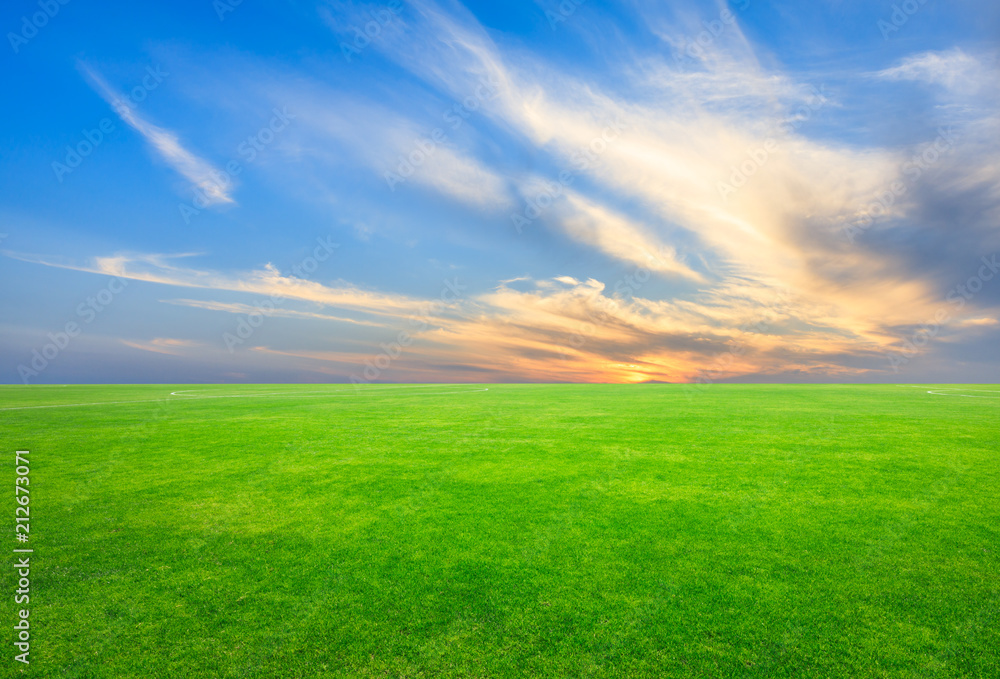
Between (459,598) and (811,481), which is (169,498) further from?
(811,481)

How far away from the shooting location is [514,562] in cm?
478

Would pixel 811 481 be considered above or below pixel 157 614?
above

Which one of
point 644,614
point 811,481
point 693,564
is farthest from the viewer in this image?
point 811,481

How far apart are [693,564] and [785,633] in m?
1.09

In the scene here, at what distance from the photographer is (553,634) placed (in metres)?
3.68

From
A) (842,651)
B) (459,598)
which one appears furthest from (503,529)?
(842,651)

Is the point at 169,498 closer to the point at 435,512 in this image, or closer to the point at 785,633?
the point at 435,512

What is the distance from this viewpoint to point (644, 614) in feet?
12.8

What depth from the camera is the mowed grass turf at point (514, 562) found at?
348cm

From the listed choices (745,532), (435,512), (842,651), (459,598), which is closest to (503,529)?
(435,512)

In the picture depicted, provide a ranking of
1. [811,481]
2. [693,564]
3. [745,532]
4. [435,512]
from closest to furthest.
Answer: [693,564] < [745,532] < [435,512] < [811,481]

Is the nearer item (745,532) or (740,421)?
(745,532)

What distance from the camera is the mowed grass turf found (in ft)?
11.4

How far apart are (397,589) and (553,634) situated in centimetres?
149
